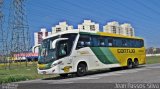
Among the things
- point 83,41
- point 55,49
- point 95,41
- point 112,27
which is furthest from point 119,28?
point 55,49

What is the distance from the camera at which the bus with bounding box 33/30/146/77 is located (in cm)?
2258

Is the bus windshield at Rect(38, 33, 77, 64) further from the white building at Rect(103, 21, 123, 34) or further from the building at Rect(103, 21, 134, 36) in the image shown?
the building at Rect(103, 21, 134, 36)

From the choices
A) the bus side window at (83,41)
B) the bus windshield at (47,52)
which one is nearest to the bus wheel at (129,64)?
the bus side window at (83,41)

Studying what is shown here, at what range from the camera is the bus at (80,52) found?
22578mm

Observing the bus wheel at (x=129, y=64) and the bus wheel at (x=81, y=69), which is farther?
the bus wheel at (x=129, y=64)

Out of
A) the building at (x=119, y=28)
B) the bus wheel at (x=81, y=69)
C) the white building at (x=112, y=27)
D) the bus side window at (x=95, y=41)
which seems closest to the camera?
the bus wheel at (x=81, y=69)

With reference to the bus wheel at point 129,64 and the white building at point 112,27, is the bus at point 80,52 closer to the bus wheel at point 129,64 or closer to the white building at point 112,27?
the bus wheel at point 129,64

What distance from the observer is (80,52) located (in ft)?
79.0

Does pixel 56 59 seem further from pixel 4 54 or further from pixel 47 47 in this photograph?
pixel 4 54

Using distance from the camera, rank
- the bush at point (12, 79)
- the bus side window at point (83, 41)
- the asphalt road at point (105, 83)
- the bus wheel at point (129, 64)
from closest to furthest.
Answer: the asphalt road at point (105, 83) < the bush at point (12, 79) < the bus side window at point (83, 41) < the bus wheel at point (129, 64)

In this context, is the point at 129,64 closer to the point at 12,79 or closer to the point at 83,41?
the point at 83,41

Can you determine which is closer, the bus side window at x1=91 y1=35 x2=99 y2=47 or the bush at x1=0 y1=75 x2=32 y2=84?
the bush at x1=0 y1=75 x2=32 y2=84

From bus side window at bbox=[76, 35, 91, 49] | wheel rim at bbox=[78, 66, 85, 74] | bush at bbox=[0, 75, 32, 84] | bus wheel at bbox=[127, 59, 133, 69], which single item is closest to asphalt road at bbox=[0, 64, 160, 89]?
bush at bbox=[0, 75, 32, 84]

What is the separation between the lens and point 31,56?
110312 mm
